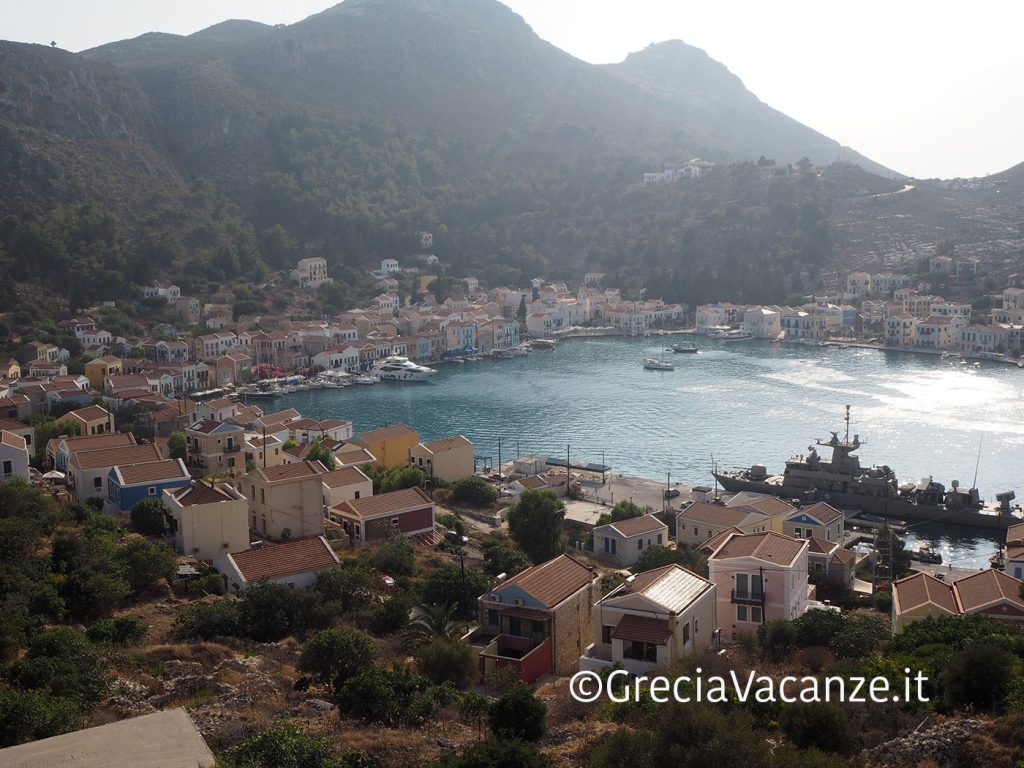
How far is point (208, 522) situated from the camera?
14.5 meters

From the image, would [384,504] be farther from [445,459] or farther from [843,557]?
[843,557]

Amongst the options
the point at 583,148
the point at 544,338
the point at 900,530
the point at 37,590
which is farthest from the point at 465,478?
the point at 583,148

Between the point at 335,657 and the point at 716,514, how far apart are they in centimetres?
1126

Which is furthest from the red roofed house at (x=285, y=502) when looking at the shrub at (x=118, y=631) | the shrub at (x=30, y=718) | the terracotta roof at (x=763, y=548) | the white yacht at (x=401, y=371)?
the white yacht at (x=401, y=371)

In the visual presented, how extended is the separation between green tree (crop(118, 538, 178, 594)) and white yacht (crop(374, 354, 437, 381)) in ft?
96.7

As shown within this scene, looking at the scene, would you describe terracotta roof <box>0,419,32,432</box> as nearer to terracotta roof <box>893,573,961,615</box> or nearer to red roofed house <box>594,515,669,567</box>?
red roofed house <box>594,515,669,567</box>

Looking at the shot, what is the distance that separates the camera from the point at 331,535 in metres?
16.4

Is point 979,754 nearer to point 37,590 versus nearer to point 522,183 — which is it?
point 37,590

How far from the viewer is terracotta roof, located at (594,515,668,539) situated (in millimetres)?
18266

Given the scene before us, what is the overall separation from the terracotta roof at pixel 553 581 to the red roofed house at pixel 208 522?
5.08m

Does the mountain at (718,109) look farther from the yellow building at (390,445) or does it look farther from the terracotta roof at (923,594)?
the terracotta roof at (923,594)

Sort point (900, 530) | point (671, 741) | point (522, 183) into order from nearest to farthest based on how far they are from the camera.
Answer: point (671, 741)
point (900, 530)
point (522, 183)

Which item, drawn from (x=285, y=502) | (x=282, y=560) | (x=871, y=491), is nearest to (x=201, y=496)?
(x=285, y=502)

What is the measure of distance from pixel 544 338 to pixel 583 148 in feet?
121
